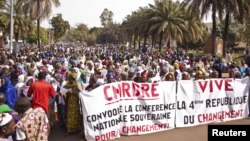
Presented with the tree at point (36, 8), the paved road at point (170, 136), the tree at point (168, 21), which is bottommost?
the paved road at point (170, 136)

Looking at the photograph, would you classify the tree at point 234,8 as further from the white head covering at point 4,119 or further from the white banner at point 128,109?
the white head covering at point 4,119

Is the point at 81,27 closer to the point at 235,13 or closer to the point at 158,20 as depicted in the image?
the point at 158,20

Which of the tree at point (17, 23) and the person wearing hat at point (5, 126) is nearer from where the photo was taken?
the person wearing hat at point (5, 126)

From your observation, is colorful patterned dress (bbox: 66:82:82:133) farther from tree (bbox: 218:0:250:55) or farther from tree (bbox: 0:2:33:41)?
tree (bbox: 0:2:33:41)

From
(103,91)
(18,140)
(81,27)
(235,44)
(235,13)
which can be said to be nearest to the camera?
(18,140)

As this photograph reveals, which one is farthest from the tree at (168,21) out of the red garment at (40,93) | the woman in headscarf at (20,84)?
the red garment at (40,93)

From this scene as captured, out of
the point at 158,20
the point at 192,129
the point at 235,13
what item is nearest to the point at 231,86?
the point at 192,129

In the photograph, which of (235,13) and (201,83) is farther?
(235,13)

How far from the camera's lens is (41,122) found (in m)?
6.09

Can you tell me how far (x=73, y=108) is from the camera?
9.73 m

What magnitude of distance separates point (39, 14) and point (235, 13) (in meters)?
21.8

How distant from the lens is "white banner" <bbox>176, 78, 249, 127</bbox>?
1079 cm

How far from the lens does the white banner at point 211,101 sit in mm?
10789

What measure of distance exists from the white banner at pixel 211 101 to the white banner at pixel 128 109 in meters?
0.32
